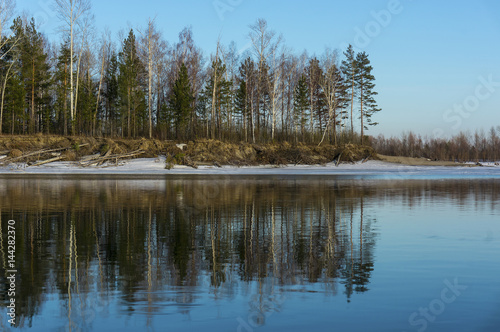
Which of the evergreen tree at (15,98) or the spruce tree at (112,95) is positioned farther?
the spruce tree at (112,95)

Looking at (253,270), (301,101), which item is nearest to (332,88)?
(301,101)

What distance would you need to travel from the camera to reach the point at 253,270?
7645 millimetres

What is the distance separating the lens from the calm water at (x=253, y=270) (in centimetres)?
538

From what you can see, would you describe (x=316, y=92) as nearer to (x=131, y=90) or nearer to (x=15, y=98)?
(x=131, y=90)

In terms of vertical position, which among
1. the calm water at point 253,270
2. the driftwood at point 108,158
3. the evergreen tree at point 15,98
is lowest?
the calm water at point 253,270

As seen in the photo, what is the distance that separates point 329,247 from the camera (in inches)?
372

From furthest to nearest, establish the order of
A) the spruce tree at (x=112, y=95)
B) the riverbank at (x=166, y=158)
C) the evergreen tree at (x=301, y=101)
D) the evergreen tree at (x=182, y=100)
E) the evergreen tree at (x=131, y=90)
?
the evergreen tree at (x=301, y=101) < the spruce tree at (x=112, y=95) < the evergreen tree at (x=131, y=90) < the evergreen tree at (x=182, y=100) < the riverbank at (x=166, y=158)

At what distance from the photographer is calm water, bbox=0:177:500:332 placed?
17.7ft

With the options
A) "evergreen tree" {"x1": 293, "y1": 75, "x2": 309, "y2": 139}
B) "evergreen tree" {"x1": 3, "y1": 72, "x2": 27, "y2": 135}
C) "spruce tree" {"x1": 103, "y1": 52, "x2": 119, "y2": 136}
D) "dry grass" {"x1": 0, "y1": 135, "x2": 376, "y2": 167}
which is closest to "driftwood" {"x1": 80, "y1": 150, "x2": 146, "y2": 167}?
"dry grass" {"x1": 0, "y1": 135, "x2": 376, "y2": 167}

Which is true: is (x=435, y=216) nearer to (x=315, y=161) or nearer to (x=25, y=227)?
(x=25, y=227)

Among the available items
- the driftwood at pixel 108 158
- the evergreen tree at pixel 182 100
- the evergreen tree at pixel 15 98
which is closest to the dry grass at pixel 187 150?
the driftwood at pixel 108 158

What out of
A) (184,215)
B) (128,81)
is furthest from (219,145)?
(184,215)

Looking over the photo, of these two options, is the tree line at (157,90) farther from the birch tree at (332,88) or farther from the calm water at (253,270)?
the calm water at (253,270)

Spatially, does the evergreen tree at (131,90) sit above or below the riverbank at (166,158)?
above
